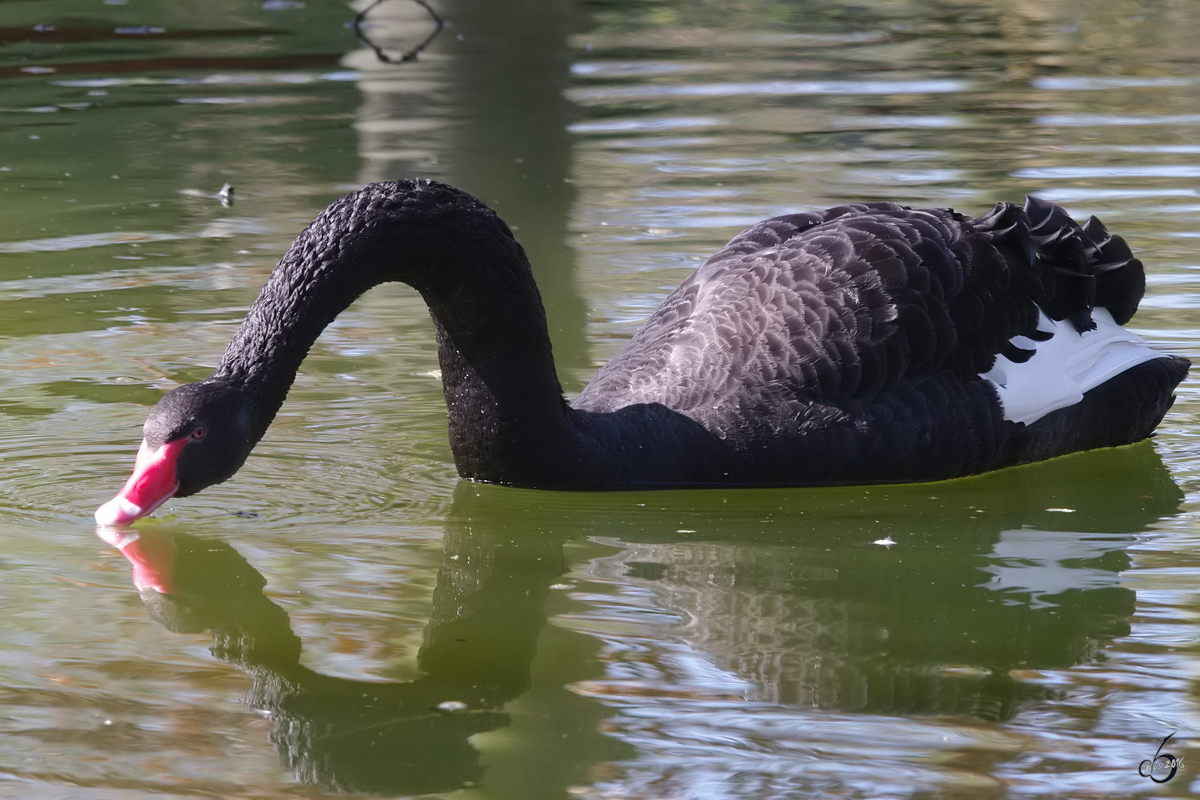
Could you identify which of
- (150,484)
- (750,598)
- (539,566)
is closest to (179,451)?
(150,484)

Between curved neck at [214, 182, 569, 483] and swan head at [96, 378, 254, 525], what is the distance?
22.3 inches

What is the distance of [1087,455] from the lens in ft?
20.6

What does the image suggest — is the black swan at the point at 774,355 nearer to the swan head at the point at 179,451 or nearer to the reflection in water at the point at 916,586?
the reflection in water at the point at 916,586

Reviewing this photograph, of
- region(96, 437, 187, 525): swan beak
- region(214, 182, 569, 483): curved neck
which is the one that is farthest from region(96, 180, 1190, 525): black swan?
region(96, 437, 187, 525): swan beak

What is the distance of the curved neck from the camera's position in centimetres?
522

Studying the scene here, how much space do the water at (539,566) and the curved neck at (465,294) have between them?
0.71ft

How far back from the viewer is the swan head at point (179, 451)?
4.55m

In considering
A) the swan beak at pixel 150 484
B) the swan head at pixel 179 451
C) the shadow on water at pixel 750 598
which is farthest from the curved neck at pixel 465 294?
the swan beak at pixel 150 484

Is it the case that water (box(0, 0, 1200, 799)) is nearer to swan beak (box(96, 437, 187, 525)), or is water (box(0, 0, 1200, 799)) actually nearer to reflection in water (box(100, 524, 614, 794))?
reflection in water (box(100, 524, 614, 794))

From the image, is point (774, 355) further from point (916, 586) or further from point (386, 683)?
point (386, 683)

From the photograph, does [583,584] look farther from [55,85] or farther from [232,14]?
[232,14]

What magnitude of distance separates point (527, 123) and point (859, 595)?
7.13 meters

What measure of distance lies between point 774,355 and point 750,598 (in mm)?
1203

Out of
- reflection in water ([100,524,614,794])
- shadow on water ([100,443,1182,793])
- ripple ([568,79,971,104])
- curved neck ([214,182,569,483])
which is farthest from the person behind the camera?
ripple ([568,79,971,104])
